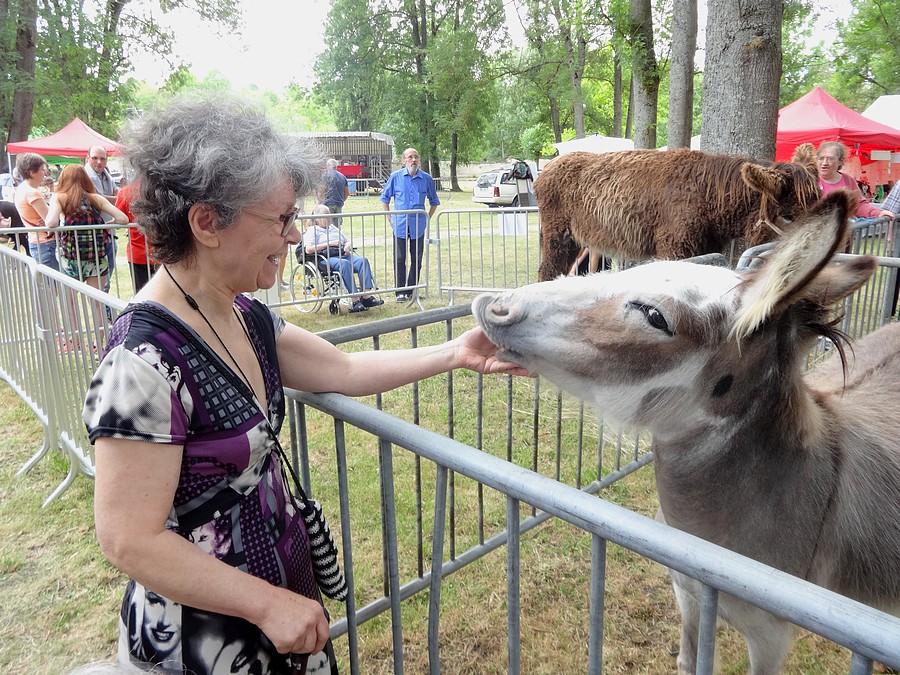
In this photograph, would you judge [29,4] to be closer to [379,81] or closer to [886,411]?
[886,411]

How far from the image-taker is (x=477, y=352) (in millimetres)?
1763

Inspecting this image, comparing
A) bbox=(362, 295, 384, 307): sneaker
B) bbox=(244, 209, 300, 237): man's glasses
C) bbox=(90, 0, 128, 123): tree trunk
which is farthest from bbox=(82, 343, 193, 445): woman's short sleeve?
bbox=(90, 0, 128, 123): tree trunk

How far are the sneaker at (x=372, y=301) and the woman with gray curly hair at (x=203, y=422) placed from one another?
6.97m

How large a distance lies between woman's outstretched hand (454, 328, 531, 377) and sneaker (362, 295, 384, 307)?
6.77m

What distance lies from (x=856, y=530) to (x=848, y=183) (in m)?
6.03

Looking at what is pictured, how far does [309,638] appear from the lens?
127cm

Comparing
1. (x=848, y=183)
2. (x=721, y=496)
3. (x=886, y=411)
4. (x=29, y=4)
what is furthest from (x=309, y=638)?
(x=29, y=4)

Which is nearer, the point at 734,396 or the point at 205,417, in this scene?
the point at 205,417

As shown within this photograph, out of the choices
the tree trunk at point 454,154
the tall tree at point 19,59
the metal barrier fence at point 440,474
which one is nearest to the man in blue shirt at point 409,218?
the metal barrier fence at point 440,474

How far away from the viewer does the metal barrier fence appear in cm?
81

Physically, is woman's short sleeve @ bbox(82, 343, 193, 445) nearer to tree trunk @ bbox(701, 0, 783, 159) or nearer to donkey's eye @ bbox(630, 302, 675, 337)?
donkey's eye @ bbox(630, 302, 675, 337)

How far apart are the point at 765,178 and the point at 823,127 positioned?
11.2 m

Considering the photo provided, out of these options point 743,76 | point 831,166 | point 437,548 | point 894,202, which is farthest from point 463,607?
point 894,202

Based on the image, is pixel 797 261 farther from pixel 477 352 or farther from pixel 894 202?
pixel 894 202
